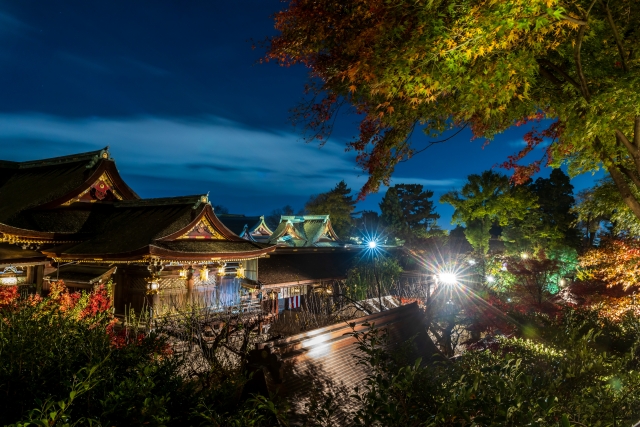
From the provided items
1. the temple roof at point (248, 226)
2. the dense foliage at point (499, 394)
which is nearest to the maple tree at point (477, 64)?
the dense foliage at point (499, 394)

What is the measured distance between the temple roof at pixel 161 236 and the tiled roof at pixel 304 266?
13.0ft

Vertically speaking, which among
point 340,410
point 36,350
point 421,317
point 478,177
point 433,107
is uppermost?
point 478,177

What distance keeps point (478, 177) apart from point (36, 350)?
32.0 m

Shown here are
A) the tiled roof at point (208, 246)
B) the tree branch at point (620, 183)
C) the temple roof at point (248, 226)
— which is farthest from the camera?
the temple roof at point (248, 226)

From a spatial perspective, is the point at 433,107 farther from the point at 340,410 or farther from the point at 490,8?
the point at 340,410

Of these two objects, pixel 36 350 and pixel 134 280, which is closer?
pixel 36 350

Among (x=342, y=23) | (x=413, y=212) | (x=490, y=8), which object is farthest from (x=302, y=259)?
(x=413, y=212)

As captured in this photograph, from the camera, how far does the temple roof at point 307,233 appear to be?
31.0 m

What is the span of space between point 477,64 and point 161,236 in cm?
1054

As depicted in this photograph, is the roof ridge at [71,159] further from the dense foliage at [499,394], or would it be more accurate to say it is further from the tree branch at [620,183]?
the tree branch at [620,183]

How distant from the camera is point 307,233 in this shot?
106 feet

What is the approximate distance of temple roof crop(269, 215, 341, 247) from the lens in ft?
102

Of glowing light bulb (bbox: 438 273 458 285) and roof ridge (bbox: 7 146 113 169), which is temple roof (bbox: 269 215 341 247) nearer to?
glowing light bulb (bbox: 438 273 458 285)

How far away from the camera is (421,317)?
25.9 feet
